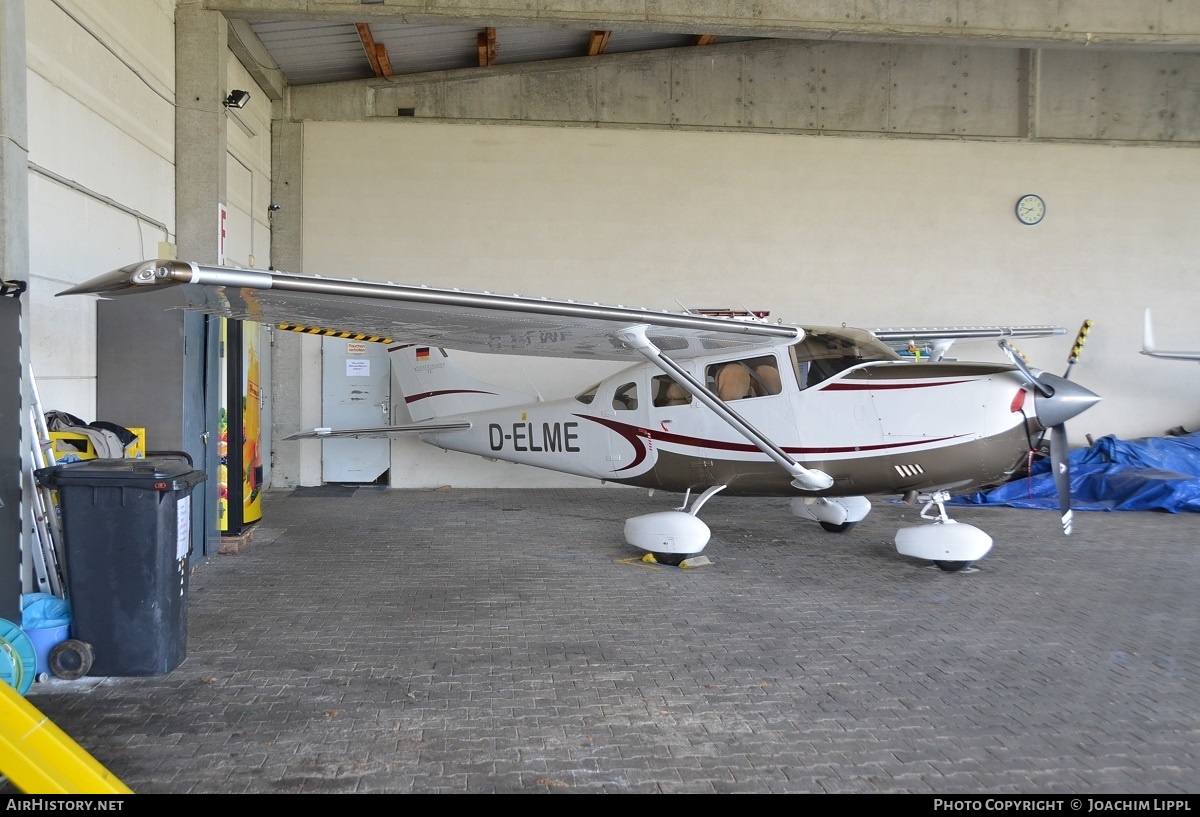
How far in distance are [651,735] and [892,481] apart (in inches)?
157

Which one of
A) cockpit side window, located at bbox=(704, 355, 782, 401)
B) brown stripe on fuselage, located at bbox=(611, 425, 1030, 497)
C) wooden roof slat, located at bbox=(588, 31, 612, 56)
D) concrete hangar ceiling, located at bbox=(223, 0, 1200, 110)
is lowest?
brown stripe on fuselage, located at bbox=(611, 425, 1030, 497)

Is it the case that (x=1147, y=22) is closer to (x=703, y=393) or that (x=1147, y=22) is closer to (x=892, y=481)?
(x=892, y=481)

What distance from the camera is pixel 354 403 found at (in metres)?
11.6

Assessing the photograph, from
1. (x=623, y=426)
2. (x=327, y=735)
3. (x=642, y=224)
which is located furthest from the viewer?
(x=642, y=224)

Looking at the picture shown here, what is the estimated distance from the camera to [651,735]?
11.5 ft

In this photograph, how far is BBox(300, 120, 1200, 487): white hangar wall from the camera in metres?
11.5

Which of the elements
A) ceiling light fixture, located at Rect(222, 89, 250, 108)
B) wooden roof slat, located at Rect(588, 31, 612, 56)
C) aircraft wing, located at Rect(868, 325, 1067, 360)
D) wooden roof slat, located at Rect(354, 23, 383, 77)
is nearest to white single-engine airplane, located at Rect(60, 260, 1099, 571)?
aircraft wing, located at Rect(868, 325, 1067, 360)

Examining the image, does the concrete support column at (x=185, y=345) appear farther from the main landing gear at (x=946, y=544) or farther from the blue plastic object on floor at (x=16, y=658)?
the main landing gear at (x=946, y=544)

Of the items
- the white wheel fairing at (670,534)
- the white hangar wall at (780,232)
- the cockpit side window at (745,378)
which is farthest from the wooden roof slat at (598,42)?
the white wheel fairing at (670,534)

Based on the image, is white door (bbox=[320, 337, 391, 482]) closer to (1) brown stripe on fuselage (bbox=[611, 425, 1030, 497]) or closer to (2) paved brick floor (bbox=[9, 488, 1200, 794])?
(2) paved brick floor (bbox=[9, 488, 1200, 794])

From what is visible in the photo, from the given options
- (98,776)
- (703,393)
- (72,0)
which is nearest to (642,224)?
(703,393)

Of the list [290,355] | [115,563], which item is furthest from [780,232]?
[115,563]

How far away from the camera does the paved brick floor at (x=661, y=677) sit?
3.17 meters

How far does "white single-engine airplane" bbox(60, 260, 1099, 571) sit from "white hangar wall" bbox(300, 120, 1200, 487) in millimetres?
4089
